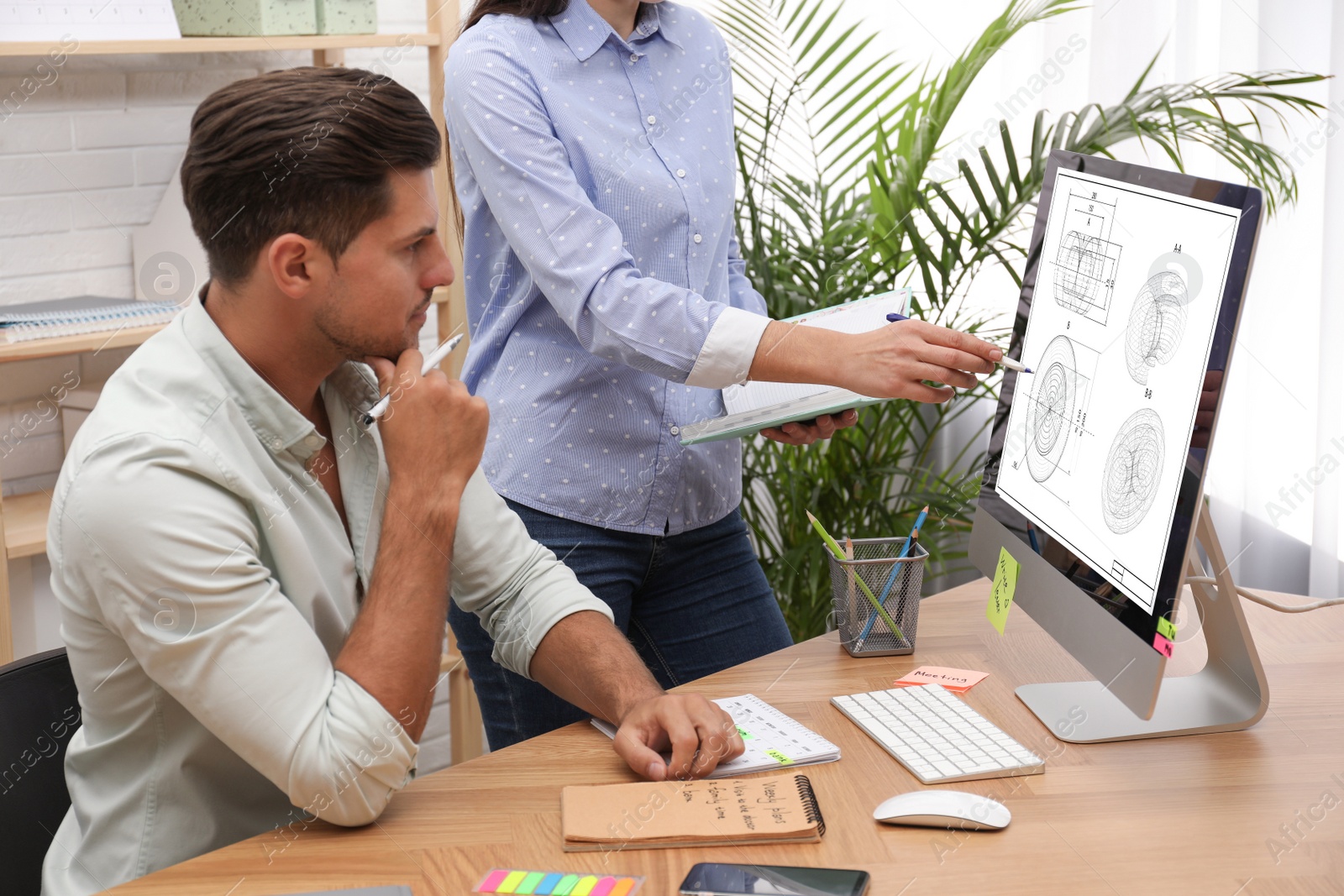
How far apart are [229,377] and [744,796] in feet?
2.02

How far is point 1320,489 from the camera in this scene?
1958 mm

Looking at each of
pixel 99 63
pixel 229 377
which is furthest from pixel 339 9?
pixel 229 377

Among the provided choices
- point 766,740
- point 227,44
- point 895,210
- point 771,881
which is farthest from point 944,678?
point 227,44

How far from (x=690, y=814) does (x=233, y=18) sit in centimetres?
179

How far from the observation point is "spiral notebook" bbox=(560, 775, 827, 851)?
3.35 ft

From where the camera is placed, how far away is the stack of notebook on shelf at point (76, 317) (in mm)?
2012

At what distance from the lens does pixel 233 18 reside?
223 cm

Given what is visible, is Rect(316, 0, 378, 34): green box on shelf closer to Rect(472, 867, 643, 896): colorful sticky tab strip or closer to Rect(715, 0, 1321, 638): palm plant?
Rect(715, 0, 1321, 638): palm plant

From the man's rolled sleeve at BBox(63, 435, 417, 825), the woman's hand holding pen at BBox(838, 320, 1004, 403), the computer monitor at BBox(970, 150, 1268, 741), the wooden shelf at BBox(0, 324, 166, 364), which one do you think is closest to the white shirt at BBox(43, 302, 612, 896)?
the man's rolled sleeve at BBox(63, 435, 417, 825)

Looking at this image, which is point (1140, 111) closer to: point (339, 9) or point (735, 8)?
point (735, 8)

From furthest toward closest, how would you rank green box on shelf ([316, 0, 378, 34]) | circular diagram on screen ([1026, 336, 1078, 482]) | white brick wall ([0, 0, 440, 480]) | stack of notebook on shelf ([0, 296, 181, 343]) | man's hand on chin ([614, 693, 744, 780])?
green box on shelf ([316, 0, 378, 34]) → white brick wall ([0, 0, 440, 480]) → stack of notebook on shelf ([0, 296, 181, 343]) → circular diagram on screen ([1026, 336, 1078, 482]) → man's hand on chin ([614, 693, 744, 780])

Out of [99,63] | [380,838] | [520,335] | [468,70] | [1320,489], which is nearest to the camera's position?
[380,838]

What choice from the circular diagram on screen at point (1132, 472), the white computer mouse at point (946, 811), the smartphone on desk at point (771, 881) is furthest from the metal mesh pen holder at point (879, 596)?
the smartphone on desk at point (771, 881)

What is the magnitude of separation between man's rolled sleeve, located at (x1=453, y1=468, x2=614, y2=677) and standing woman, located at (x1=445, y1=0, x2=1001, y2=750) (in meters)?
0.13
